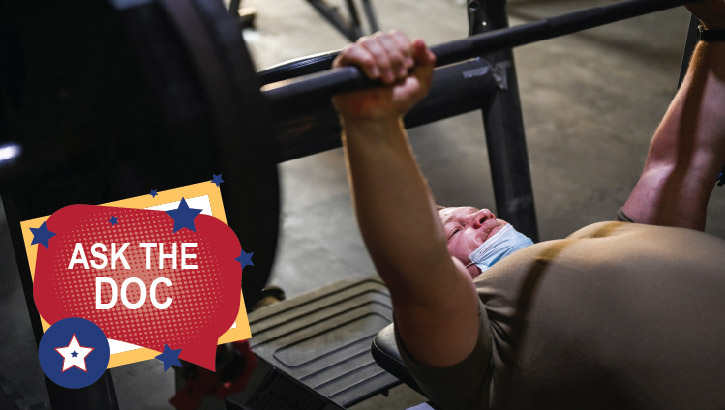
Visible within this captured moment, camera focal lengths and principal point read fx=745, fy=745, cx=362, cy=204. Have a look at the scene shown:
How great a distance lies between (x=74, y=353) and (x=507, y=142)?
1120 mm

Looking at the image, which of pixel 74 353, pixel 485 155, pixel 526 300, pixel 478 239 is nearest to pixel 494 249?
pixel 478 239

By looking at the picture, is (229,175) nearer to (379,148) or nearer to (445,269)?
(379,148)

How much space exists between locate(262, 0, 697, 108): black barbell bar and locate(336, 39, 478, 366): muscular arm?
0.03 m

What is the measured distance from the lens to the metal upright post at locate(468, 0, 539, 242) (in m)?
1.78

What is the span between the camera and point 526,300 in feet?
3.22

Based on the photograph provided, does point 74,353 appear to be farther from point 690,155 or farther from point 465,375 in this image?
point 690,155

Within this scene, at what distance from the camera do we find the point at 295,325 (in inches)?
72.4

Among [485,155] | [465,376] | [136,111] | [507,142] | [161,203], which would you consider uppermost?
[136,111]

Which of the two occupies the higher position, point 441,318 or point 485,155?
point 441,318

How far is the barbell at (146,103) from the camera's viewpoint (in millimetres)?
695

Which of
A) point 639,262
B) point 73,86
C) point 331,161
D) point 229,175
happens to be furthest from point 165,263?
point 331,161

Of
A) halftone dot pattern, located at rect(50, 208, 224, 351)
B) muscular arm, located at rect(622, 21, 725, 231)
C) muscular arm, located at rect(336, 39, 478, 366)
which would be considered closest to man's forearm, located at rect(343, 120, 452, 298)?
muscular arm, located at rect(336, 39, 478, 366)

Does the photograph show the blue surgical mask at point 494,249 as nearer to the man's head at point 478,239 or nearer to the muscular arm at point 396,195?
the man's head at point 478,239

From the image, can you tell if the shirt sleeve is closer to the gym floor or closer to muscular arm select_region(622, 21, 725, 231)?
muscular arm select_region(622, 21, 725, 231)
